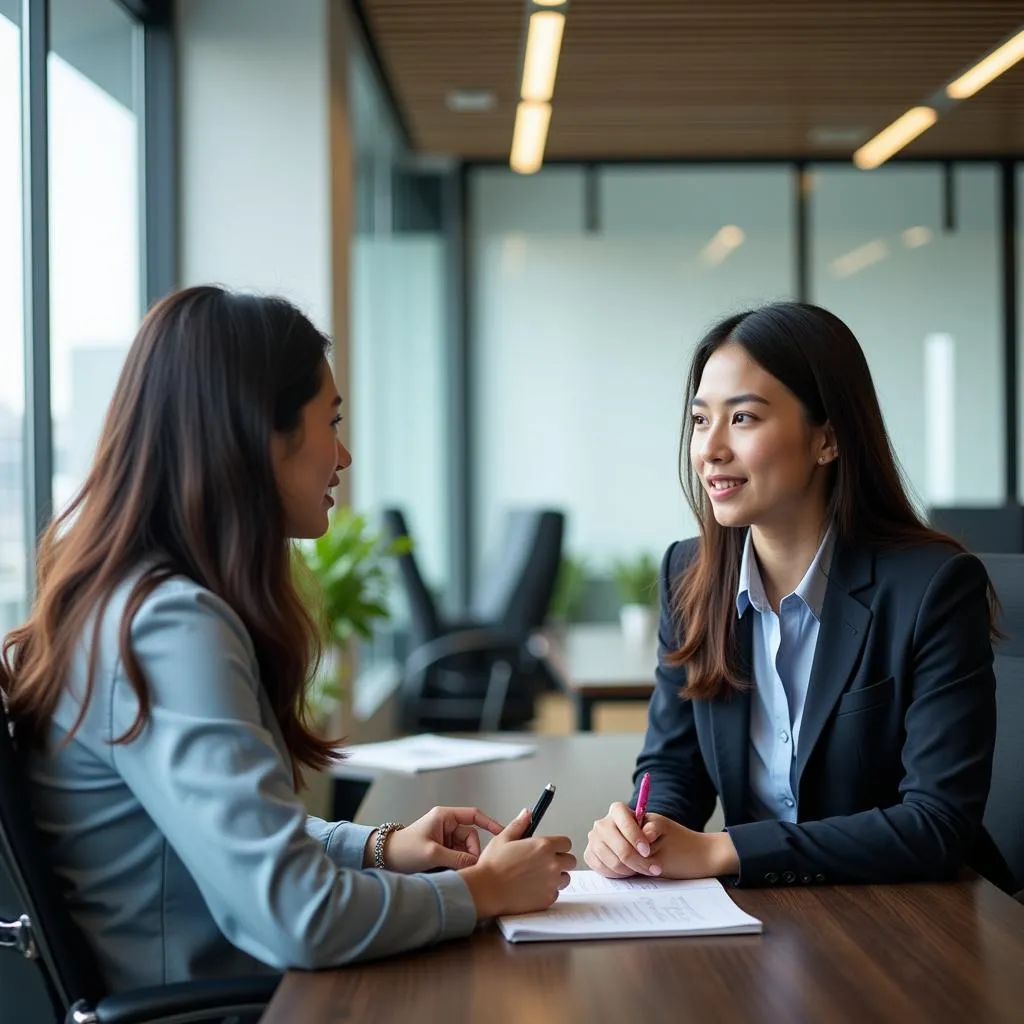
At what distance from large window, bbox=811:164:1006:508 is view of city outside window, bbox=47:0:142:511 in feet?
16.3

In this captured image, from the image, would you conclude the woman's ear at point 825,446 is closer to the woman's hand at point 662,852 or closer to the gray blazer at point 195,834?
the woman's hand at point 662,852

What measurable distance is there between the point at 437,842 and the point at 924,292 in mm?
7233

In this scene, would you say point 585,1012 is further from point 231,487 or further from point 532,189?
point 532,189

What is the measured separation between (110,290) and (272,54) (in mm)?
1230

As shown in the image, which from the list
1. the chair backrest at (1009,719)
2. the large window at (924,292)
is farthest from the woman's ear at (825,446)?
the large window at (924,292)

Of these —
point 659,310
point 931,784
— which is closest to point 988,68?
point 659,310

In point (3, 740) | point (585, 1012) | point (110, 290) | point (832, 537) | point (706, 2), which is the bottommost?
point (585, 1012)

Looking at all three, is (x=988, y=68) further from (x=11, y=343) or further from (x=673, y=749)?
(x=673, y=749)

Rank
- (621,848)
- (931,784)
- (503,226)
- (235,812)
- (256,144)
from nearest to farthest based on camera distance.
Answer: (235,812) < (621,848) < (931,784) < (256,144) < (503,226)

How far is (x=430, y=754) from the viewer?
2623mm

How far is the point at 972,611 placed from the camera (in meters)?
1.86

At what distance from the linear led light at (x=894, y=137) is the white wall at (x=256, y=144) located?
2.96 meters

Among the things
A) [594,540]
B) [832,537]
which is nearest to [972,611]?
[832,537]

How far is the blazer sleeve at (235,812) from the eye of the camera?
129 cm
